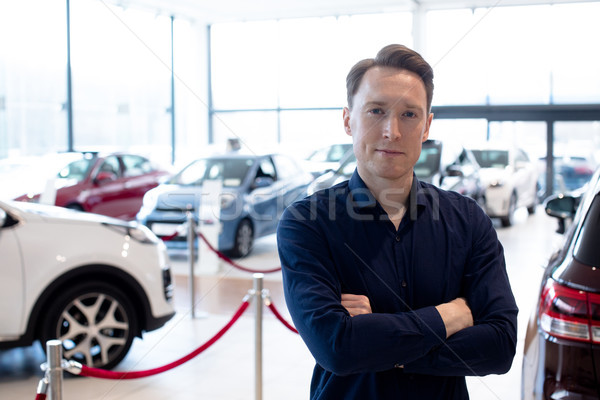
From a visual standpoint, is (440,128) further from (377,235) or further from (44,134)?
(377,235)

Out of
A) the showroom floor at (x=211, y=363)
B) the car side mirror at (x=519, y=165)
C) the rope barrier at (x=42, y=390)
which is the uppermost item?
the car side mirror at (x=519, y=165)

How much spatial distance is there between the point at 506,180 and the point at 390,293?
9966 mm

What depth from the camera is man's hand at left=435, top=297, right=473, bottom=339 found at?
1.57 m

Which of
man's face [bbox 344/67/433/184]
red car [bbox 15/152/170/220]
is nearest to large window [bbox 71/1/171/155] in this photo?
red car [bbox 15/152/170/220]

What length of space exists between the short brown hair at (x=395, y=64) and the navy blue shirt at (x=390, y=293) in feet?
0.83

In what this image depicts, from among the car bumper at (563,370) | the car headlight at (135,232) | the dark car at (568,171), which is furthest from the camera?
the dark car at (568,171)

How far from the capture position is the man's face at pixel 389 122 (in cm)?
160

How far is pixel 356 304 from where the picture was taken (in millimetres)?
1556

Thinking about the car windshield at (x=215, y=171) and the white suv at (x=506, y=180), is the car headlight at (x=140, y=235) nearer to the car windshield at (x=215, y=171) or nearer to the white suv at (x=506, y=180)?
the car windshield at (x=215, y=171)

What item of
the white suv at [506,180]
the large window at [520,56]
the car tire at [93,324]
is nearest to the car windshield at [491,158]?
the white suv at [506,180]

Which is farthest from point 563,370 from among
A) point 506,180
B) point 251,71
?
point 251,71

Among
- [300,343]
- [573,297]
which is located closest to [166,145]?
[300,343]

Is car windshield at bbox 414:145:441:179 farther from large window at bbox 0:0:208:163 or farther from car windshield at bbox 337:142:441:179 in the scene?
large window at bbox 0:0:208:163

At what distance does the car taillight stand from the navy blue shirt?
0.48 m
